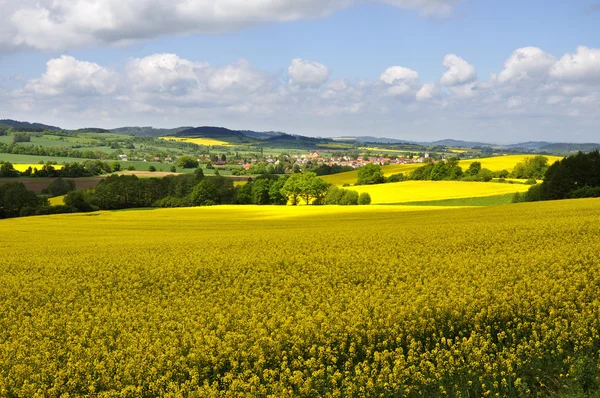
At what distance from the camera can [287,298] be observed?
48.6ft

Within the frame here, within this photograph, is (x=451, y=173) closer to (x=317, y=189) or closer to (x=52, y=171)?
(x=317, y=189)

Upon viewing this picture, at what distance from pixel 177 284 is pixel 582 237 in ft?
54.9

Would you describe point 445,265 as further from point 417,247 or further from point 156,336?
point 156,336

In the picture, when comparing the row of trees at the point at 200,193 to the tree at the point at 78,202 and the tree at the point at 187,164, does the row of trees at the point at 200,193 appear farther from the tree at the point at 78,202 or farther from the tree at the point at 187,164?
the tree at the point at 187,164

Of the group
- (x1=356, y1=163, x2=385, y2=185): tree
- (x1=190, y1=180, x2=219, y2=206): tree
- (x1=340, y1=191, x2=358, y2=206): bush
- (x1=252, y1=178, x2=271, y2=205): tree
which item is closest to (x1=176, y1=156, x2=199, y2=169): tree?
(x1=356, y1=163, x2=385, y2=185): tree

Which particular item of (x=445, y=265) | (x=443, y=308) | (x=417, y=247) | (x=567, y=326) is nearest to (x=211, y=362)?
(x=443, y=308)

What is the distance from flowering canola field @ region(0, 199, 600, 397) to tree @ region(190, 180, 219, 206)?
63955 millimetres

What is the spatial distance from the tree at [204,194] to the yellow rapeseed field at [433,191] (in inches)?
1068

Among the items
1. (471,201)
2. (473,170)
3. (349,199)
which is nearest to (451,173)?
(473,170)

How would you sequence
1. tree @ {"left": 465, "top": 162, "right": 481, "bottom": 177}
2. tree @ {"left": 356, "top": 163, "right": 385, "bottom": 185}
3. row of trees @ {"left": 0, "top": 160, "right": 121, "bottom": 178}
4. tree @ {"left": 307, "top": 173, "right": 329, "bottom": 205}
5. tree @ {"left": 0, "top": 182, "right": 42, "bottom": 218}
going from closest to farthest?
tree @ {"left": 0, "top": 182, "right": 42, "bottom": 218} < tree @ {"left": 307, "top": 173, "right": 329, "bottom": 205} < tree @ {"left": 465, "top": 162, "right": 481, "bottom": 177} < tree @ {"left": 356, "top": 163, "right": 385, "bottom": 185} < row of trees @ {"left": 0, "top": 160, "right": 121, "bottom": 178}

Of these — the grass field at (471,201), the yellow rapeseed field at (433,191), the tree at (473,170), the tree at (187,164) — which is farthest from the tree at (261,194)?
the tree at (187,164)

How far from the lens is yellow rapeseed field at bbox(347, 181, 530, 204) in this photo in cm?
7494

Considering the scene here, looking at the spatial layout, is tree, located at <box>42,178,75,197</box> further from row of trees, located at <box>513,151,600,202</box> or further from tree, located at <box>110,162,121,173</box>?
row of trees, located at <box>513,151,600,202</box>

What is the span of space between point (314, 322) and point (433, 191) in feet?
236
